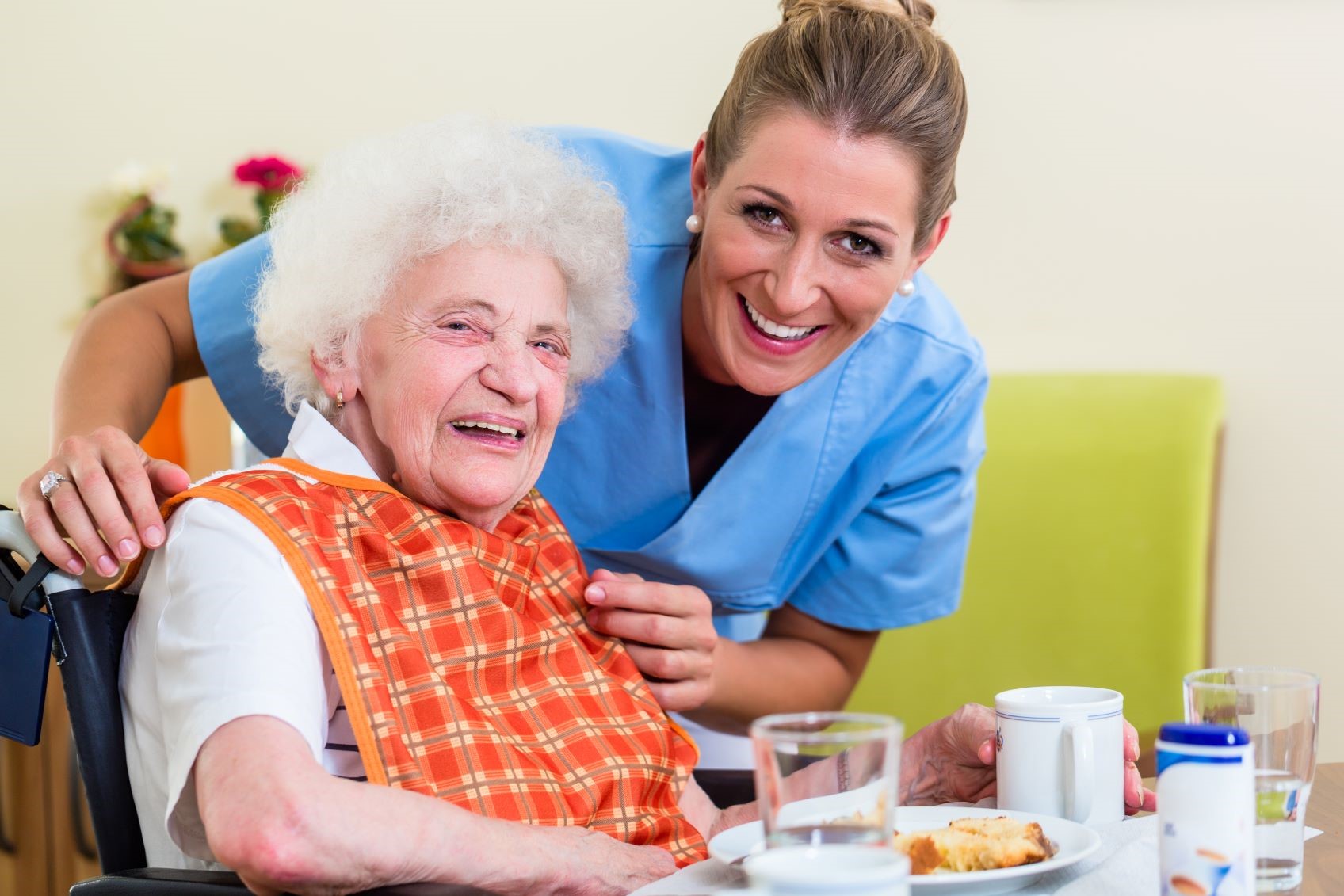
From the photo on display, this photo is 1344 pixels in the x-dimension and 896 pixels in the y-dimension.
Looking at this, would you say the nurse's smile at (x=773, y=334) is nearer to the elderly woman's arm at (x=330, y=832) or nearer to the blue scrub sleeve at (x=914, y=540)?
the blue scrub sleeve at (x=914, y=540)

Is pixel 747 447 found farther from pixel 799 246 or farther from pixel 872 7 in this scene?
pixel 872 7

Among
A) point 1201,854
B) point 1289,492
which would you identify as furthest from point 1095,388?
point 1201,854

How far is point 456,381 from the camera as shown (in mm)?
1182

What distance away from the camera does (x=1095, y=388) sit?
226 cm

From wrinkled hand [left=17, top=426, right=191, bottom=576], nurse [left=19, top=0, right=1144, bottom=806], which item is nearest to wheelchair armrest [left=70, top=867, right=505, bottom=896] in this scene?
wrinkled hand [left=17, top=426, right=191, bottom=576]

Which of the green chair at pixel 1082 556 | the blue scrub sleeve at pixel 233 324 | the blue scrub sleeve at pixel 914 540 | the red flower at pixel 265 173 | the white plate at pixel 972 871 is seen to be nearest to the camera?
the white plate at pixel 972 871

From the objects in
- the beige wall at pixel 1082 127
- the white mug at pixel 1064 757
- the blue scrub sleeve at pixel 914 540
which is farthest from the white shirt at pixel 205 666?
the beige wall at pixel 1082 127

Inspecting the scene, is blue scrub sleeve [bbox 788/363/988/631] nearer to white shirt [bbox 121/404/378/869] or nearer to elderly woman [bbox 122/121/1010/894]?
elderly woman [bbox 122/121/1010/894]

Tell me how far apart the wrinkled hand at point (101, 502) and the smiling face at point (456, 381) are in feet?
0.61

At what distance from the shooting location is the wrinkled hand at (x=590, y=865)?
0.95 m

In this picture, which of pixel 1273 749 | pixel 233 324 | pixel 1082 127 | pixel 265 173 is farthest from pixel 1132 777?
pixel 265 173

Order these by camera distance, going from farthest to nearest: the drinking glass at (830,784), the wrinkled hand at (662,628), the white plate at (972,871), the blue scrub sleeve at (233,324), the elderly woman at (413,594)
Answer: the blue scrub sleeve at (233,324) < the wrinkled hand at (662,628) < the elderly woman at (413,594) < the white plate at (972,871) < the drinking glass at (830,784)

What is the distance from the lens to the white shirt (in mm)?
918

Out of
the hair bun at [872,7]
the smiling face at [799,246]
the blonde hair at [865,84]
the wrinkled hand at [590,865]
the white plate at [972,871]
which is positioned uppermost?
the hair bun at [872,7]
